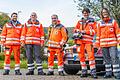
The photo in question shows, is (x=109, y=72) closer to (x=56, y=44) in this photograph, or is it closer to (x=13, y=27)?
(x=56, y=44)

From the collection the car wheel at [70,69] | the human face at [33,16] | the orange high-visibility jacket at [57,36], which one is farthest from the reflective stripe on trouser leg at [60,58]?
the human face at [33,16]

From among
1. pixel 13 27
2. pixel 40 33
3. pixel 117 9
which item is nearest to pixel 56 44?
pixel 40 33

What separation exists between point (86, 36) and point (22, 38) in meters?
2.18

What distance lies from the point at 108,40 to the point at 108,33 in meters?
0.20

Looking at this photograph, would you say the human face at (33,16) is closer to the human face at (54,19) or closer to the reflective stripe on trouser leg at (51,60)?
the human face at (54,19)

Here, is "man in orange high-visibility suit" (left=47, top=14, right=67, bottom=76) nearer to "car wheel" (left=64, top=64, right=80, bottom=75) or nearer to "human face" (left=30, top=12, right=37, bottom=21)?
"car wheel" (left=64, top=64, right=80, bottom=75)

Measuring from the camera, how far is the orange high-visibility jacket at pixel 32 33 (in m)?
13.4

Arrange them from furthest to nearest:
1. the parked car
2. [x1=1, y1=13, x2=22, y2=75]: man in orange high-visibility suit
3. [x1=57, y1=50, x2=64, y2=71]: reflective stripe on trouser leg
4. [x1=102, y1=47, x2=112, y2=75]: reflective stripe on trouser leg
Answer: [x1=1, y1=13, x2=22, y2=75]: man in orange high-visibility suit < [x1=57, y1=50, x2=64, y2=71]: reflective stripe on trouser leg < the parked car < [x1=102, y1=47, x2=112, y2=75]: reflective stripe on trouser leg

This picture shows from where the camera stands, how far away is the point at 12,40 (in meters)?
13.6

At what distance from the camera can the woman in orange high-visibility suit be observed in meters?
11.9

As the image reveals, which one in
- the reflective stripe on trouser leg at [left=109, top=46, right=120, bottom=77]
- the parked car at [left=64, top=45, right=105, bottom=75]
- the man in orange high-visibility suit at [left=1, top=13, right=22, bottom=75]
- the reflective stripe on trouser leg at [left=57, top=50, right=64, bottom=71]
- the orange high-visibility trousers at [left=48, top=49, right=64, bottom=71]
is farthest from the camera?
the man in orange high-visibility suit at [left=1, top=13, right=22, bottom=75]

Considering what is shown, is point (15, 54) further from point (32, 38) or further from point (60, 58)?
point (60, 58)

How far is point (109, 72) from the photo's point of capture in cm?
1210

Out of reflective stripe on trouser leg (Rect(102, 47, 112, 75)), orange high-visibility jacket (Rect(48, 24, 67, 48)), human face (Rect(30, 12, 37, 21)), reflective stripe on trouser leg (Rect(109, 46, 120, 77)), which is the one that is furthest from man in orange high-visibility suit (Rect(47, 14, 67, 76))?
reflective stripe on trouser leg (Rect(109, 46, 120, 77))
